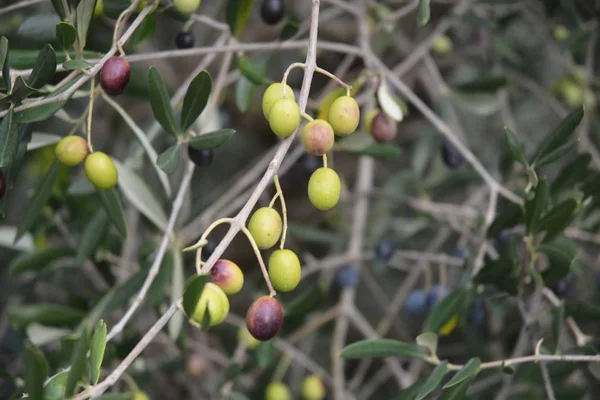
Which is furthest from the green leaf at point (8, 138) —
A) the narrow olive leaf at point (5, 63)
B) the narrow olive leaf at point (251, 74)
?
the narrow olive leaf at point (251, 74)

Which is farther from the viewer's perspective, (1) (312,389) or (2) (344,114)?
(1) (312,389)

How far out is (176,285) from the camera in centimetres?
133

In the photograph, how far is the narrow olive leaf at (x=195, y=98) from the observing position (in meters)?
1.07

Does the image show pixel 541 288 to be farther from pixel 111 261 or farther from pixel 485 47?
pixel 485 47

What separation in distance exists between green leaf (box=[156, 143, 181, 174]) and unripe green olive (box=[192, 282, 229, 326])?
242 mm

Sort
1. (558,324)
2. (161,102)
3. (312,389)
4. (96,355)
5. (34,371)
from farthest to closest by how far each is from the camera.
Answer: (312,389)
(558,324)
(161,102)
(96,355)
(34,371)

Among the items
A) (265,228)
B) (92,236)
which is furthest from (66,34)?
(92,236)

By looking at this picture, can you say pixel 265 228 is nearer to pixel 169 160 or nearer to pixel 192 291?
pixel 192 291

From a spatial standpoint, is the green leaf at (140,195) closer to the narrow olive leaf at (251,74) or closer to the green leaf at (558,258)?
the narrow olive leaf at (251,74)

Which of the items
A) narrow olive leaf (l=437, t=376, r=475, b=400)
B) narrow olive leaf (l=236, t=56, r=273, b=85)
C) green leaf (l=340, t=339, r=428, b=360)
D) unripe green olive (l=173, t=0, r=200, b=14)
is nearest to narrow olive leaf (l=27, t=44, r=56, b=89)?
unripe green olive (l=173, t=0, r=200, b=14)

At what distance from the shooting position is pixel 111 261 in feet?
5.62

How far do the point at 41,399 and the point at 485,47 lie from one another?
5.54 feet

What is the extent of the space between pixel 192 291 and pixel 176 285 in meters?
0.51

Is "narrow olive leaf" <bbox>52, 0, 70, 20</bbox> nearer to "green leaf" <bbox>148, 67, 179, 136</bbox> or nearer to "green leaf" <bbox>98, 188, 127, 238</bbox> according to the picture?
"green leaf" <bbox>148, 67, 179, 136</bbox>
